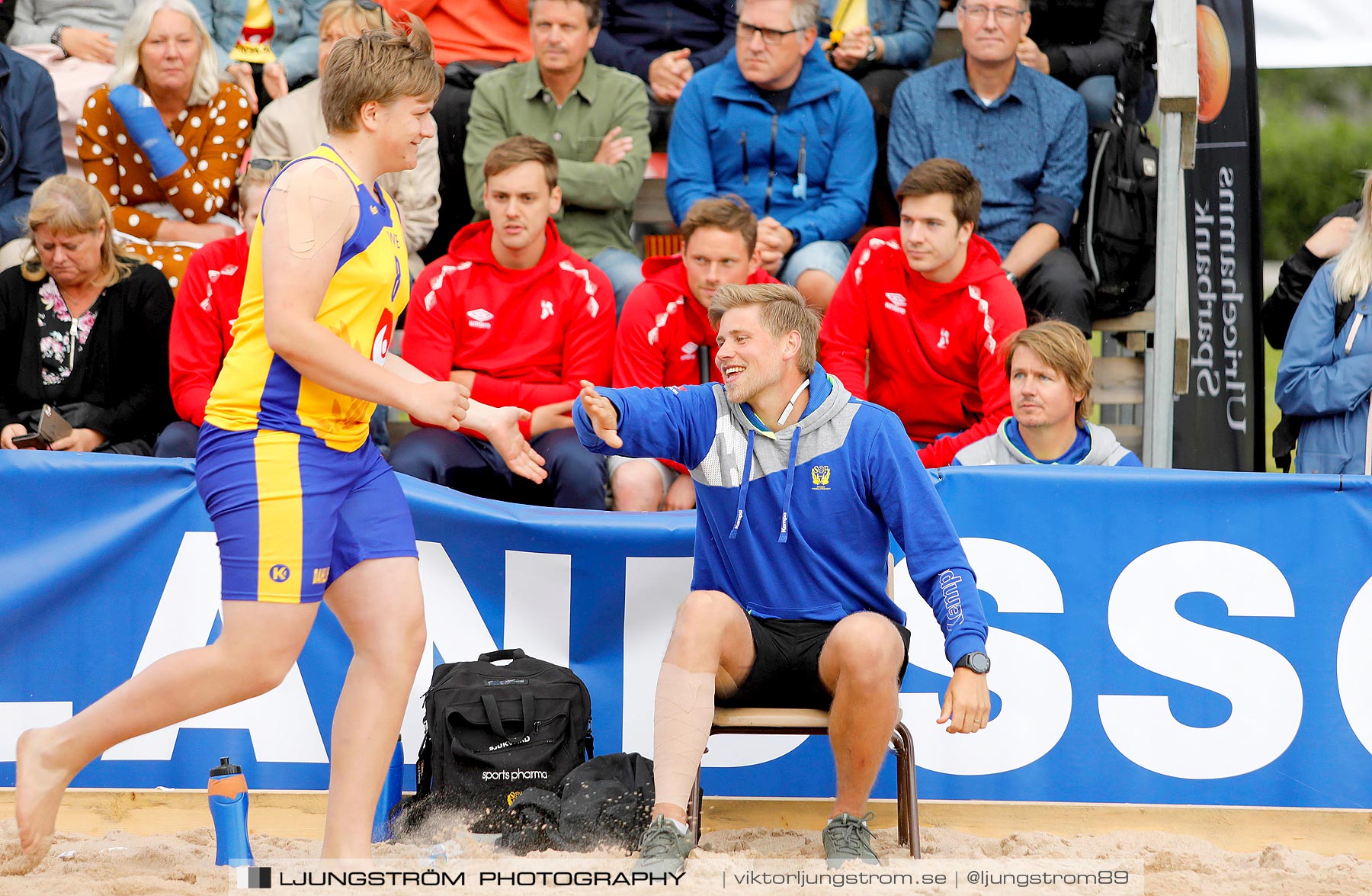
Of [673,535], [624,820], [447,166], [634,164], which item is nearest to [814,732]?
[624,820]

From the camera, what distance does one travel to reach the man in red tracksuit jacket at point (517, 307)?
5383 millimetres

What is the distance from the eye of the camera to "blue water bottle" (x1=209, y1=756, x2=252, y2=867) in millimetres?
3289

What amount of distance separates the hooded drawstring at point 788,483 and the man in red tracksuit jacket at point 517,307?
1.75 metres

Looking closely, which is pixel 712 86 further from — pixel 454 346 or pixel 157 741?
pixel 157 741

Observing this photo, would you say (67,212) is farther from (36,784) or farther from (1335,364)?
(1335,364)

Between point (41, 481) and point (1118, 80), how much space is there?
5250mm

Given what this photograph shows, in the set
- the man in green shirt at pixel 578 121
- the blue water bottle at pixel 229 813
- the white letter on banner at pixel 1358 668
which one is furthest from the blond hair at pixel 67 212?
the white letter on banner at pixel 1358 668

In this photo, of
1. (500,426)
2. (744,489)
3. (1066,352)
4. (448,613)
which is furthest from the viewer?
(1066,352)

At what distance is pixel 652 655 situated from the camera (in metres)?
4.14

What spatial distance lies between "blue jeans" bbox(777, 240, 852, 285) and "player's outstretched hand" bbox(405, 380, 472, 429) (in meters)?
3.10

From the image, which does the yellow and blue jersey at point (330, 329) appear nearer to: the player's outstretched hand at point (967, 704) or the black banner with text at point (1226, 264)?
the player's outstretched hand at point (967, 704)

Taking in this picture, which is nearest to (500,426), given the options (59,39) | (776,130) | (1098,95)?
(776,130)

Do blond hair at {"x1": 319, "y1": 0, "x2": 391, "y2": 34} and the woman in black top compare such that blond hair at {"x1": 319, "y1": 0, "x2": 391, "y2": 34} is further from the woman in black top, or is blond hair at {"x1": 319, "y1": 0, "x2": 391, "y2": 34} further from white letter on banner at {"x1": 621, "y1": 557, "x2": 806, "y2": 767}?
white letter on banner at {"x1": 621, "y1": 557, "x2": 806, "y2": 767}

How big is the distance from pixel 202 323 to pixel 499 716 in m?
2.52
